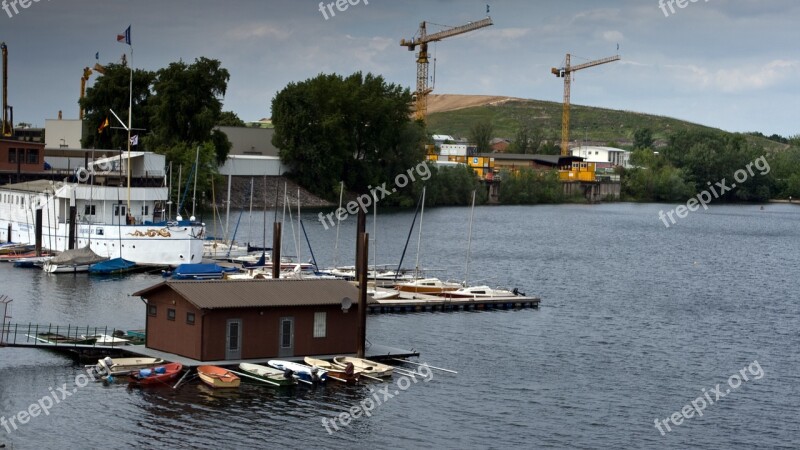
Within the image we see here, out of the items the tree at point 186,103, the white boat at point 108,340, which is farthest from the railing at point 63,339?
the tree at point 186,103

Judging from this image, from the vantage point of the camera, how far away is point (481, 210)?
17475 centimetres

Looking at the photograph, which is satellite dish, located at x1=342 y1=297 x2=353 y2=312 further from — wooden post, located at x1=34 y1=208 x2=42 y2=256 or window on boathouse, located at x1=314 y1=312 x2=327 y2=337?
wooden post, located at x1=34 y1=208 x2=42 y2=256

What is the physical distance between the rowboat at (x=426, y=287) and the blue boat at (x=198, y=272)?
36.9 feet

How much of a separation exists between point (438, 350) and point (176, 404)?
1658 cm

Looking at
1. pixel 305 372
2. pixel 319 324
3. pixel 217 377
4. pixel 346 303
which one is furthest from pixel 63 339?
pixel 346 303

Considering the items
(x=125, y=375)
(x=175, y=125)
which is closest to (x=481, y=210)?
(x=175, y=125)

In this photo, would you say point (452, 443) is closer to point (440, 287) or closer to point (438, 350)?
point (438, 350)

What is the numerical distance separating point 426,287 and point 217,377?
2963cm

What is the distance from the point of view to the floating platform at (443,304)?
2655 inches

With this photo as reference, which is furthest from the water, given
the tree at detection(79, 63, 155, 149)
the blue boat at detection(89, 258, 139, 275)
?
the tree at detection(79, 63, 155, 149)

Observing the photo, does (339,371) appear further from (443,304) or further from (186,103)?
(186,103)

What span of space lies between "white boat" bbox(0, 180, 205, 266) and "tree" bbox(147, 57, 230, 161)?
47.8 meters

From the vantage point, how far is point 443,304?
2726 inches

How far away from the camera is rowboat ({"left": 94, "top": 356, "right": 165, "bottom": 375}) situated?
46.4 meters
